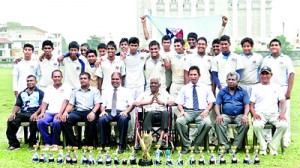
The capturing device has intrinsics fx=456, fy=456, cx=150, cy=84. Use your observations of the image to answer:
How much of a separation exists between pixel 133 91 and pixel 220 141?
199 cm

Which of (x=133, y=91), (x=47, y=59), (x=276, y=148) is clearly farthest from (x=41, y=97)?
(x=276, y=148)

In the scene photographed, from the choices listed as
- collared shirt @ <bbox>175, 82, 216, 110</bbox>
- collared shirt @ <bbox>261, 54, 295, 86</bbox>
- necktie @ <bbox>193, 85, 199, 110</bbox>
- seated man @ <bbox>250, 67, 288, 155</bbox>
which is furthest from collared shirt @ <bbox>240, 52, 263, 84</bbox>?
necktie @ <bbox>193, 85, 199, 110</bbox>

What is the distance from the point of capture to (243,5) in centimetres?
8906

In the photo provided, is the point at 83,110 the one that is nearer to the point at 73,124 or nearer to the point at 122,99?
the point at 73,124

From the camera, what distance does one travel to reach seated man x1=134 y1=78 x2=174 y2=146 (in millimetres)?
7570

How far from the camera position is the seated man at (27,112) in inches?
318

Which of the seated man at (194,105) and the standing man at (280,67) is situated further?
the standing man at (280,67)

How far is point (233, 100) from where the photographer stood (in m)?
7.78

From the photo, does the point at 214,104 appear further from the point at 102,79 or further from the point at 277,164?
the point at 102,79

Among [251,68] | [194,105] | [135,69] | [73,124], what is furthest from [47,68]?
[251,68]

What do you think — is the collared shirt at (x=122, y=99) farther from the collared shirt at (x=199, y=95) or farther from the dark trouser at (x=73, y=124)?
the collared shirt at (x=199, y=95)

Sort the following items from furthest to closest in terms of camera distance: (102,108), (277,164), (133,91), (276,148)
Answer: (133,91) → (102,108) → (276,148) → (277,164)

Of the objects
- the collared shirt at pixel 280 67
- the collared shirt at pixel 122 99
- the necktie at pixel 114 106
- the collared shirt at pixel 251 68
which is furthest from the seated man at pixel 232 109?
the necktie at pixel 114 106

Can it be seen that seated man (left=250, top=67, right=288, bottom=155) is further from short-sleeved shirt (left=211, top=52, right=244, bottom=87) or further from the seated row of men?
short-sleeved shirt (left=211, top=52, right=244, bottom=87)
